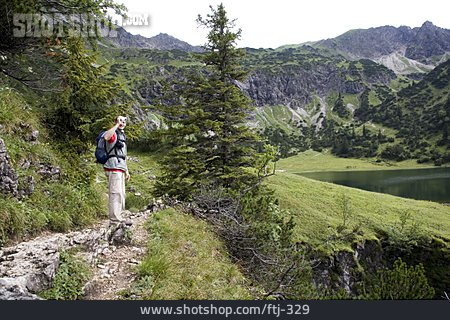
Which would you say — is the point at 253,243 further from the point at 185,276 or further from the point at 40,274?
the point at 40,274

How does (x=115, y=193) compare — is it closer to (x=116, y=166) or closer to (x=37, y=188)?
(x=116, y=166)

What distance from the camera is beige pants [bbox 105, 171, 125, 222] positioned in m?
9.80

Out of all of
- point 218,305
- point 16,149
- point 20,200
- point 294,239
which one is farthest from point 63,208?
point 294,239

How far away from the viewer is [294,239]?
27.1m

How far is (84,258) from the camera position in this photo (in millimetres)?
8102

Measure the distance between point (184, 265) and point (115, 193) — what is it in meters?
3.03

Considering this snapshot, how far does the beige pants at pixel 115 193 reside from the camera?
32.1 feet

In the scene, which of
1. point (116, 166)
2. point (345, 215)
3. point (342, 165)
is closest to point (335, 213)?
point (345, 215)

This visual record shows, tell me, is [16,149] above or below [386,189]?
above

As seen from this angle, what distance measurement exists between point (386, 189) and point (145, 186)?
82.7 m

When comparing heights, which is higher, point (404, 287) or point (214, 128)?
point (214, 128)

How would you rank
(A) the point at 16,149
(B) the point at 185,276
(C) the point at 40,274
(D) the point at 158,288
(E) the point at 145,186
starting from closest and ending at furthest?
(C) the point at 40,274, (D) the point at 158,288, (B) the point at 185,276, (A) the point at 16,149, (E) the point at 145,186

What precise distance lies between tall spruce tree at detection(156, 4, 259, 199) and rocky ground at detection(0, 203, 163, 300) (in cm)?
693

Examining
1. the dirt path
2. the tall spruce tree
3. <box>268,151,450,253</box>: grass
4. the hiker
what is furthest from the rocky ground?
<box>268,151,450,253</box>: grass
